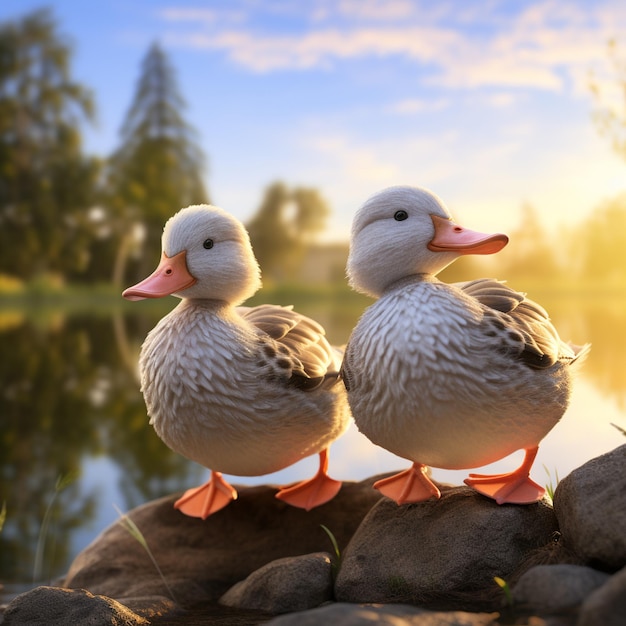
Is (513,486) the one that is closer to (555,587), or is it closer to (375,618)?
(555,587)

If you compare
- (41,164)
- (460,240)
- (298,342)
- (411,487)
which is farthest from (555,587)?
(41,164)

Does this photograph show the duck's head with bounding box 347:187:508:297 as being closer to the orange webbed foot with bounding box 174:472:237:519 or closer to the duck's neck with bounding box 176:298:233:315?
the duck's neck with bounding box 176:298:233:315

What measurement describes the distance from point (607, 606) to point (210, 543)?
2534mm

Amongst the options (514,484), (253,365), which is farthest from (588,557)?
(253,365)

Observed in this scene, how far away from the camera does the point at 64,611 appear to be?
2.79 metres

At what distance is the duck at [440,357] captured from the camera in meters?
2.75

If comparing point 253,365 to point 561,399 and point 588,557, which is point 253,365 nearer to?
point 561,399

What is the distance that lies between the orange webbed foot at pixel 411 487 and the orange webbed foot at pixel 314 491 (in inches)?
21.7

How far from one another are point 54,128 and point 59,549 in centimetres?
2257

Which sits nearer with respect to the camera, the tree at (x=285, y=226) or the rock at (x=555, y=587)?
the rock at (x=555, y=587)

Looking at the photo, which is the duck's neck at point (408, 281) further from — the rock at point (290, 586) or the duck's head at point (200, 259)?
the rock at point (290, 586)

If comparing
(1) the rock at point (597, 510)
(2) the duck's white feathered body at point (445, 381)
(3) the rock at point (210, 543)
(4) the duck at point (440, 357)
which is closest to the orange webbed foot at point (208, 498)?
(3) the rock at point (210, 543)

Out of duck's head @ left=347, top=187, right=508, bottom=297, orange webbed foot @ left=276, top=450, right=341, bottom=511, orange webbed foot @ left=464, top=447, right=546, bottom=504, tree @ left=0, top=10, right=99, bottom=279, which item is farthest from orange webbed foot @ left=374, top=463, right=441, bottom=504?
tree @ left=0, top=10, right=99, bottom=279

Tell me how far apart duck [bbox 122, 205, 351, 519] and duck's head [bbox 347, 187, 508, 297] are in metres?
0.60
